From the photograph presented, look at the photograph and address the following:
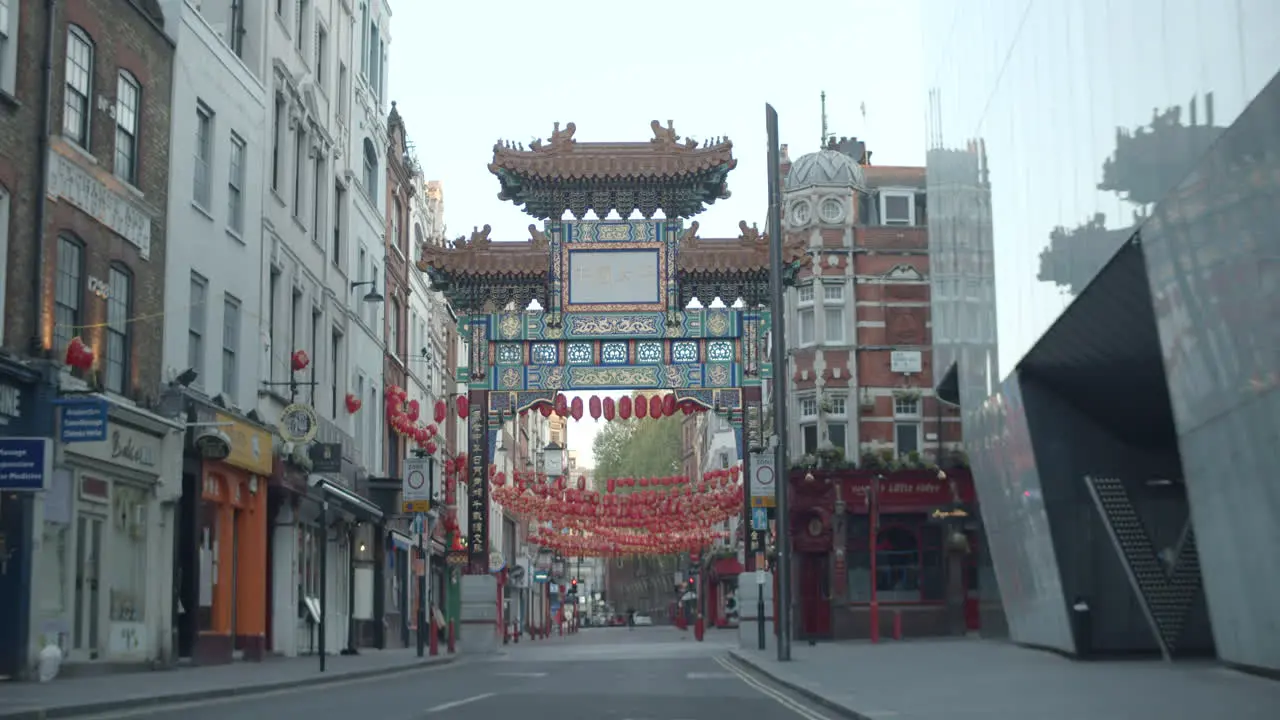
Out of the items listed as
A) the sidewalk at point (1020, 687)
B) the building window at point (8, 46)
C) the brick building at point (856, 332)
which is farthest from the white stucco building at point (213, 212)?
the brick building at point (856, 332)

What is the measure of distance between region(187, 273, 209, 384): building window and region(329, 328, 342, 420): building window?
464 inches

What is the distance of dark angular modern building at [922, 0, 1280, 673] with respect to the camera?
16.9 meters

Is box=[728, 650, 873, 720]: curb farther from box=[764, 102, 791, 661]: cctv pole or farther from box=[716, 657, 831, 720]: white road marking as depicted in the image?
box=[764, 102, 791, 661]: cctv pole

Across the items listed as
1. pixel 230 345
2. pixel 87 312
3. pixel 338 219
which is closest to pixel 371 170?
pixel 338 219

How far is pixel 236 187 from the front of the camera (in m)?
32.7

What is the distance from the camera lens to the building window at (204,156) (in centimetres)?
3022

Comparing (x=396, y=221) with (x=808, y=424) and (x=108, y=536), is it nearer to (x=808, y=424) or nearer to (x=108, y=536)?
(x=808, y=424)

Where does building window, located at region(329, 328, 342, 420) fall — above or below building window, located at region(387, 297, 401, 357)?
below

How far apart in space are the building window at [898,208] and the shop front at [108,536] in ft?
113

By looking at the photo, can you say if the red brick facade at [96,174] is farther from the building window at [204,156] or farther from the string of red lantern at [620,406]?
the string of red lantern at [620,406]

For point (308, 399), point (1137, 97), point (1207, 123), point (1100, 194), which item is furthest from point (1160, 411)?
point (308, 399)

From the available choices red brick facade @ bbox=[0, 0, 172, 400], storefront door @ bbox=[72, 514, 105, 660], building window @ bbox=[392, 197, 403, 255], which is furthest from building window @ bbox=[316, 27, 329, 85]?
storefront door @ bbox=[72, 514, 105, 660]

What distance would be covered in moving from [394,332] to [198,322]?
23.5 meters

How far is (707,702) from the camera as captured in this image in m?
19.4
